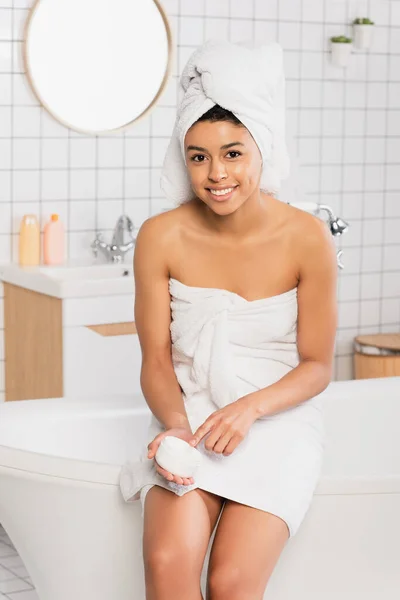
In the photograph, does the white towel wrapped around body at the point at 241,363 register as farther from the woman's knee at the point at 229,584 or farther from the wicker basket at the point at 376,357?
the wicker basket at the point at 376,357

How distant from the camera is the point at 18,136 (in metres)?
4.11

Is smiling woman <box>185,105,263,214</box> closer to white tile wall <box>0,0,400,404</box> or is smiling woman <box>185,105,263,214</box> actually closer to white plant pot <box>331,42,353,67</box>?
white tile wall <box>0,0,400,404</box>

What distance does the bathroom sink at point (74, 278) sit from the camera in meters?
3.71

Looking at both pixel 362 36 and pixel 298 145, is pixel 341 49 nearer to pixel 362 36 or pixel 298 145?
pixel 362 36

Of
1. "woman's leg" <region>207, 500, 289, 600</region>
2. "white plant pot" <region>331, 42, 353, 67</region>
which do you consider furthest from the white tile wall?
"woman's leg" <region>207, 500, 289, 600</region>

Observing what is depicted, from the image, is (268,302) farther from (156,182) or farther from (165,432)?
(156,182)

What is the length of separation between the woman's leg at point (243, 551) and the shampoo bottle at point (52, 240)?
2074 millimetres

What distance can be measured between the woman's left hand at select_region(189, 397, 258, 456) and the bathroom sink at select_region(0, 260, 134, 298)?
4.93 feet

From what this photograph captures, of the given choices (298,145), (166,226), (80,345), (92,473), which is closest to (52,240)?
(80,345)

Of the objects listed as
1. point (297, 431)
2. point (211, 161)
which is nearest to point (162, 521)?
point (297, 431)

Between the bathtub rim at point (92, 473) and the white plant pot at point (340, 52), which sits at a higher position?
the white plant pot at point (340, 52)

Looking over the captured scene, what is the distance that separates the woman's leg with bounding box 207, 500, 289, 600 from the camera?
214 cm

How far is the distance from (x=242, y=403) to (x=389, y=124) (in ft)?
9.27

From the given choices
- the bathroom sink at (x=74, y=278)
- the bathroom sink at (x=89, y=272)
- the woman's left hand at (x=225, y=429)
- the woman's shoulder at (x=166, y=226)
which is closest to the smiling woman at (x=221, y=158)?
the woman's shoulder at (x=166, y=226)
